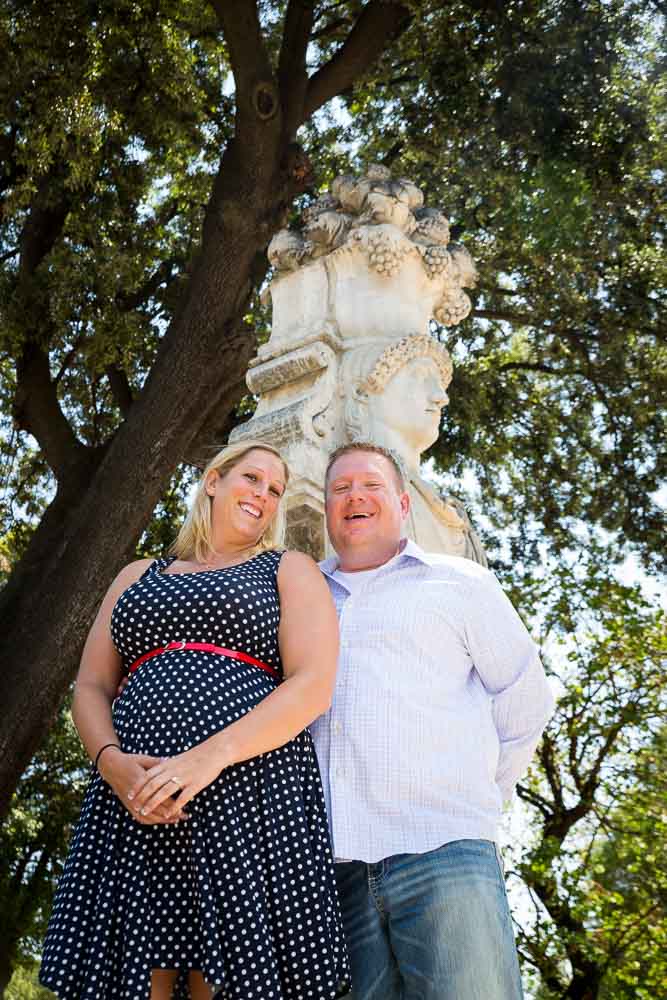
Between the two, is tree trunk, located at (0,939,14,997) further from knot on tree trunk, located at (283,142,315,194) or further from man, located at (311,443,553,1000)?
man, located at (311,443,553,1000)

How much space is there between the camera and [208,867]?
2.09 metres

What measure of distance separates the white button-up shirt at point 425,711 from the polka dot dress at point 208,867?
103 mm

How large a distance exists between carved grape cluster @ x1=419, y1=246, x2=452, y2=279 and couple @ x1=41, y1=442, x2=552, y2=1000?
232cm

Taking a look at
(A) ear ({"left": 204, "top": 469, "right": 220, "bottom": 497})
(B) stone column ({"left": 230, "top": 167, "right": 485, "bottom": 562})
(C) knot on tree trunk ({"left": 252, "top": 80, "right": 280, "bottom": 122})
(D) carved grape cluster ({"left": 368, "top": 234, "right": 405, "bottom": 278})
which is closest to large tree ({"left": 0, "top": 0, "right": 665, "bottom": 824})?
(C) knot on tree trunk ({"left": 252, "top": 80, "right": 280, "bottom": 122})

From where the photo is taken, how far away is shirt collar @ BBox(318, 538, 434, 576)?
2693 millimetres

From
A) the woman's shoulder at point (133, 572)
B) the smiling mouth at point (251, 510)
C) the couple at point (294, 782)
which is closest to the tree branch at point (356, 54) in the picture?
the smiling mouth at point (251, 510)

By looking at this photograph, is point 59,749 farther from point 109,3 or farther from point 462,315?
point 462,315

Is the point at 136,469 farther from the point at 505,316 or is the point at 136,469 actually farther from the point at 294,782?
the point at 294,782

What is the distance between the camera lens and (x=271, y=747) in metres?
2.22

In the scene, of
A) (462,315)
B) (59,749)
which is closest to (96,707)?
(462,315)

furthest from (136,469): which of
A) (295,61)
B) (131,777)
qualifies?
(131,777)

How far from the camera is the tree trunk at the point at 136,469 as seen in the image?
705cm

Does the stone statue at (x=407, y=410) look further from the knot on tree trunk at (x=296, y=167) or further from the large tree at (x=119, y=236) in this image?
the knot on tree trunk at (x=296, y=167)

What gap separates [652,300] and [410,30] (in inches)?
134
